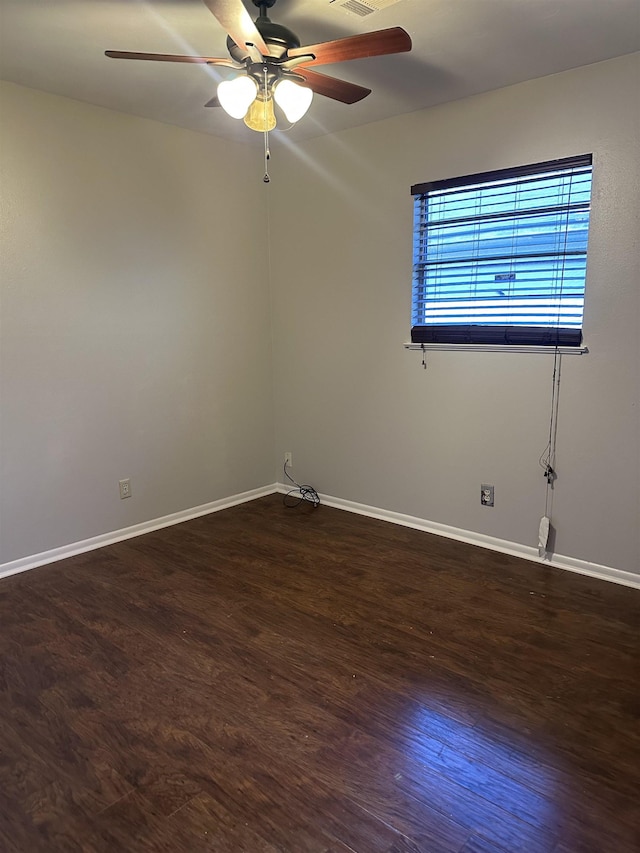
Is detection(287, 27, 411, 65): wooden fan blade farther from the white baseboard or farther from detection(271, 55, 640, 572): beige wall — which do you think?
the white baseboard

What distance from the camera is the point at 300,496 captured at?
14.4 feet

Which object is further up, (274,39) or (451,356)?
(274,39)

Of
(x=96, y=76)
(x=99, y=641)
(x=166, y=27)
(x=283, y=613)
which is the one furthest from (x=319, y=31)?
(x=99, y=641)

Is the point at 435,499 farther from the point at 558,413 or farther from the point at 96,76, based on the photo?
the point at 96,76

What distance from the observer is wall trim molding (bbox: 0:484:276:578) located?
317 cm

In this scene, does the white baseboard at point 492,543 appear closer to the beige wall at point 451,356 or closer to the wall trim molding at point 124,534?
the beige wall at point 451,356

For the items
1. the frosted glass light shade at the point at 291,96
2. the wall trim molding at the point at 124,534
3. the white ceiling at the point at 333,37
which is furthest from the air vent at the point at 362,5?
the wall trim molding at the point at 124,534

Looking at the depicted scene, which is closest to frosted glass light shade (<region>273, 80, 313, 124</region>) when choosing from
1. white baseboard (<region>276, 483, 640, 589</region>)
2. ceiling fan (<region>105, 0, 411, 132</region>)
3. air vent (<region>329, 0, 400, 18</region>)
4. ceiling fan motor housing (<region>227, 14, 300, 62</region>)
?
ceiling fan (<region>105, 0, 411, 132</region>)

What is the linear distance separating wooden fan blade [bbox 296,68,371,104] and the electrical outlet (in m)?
2.20

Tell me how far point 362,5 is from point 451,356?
1859mm

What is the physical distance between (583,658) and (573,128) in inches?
98.8

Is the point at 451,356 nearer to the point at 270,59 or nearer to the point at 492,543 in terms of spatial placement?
the point at 492,543

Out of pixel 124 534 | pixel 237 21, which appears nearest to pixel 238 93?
pixel 237 21

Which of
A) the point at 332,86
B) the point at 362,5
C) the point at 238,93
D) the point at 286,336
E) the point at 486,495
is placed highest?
the point at 362,5
